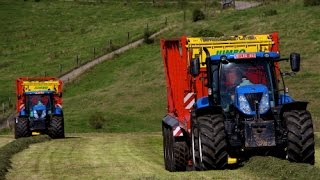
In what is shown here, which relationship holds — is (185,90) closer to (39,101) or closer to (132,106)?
(39,101)

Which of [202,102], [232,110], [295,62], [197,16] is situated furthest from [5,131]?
[295,62]

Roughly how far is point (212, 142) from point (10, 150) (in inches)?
460

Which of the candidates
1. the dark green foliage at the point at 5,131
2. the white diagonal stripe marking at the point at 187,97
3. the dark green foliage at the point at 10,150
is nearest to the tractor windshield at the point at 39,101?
the dark green foliage at the point at 10,150

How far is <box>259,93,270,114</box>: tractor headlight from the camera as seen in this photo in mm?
17328

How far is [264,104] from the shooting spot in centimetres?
1738

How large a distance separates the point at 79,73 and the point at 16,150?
41.5 metres

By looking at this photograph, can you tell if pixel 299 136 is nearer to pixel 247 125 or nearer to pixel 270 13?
pixel 247 125

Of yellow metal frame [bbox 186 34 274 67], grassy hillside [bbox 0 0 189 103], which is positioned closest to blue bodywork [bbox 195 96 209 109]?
yellow metal frame [bbox 186 34 274 67]

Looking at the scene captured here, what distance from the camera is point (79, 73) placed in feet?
226

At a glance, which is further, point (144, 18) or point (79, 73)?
point (144, 18)

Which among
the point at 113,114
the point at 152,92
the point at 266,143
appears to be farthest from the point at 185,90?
the point at 152,92

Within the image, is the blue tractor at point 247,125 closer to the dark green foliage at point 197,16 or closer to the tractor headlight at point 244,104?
the tractor headlight at point 244,104

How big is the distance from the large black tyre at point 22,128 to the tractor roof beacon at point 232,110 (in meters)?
19.9

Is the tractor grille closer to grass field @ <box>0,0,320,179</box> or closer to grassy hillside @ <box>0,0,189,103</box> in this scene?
grass field @ <box>0,0,320,179</box>
